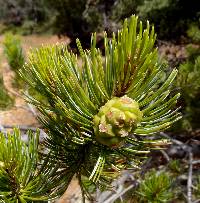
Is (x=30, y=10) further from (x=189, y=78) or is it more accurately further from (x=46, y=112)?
(x=46, y=112)

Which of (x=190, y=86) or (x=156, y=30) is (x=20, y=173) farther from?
(x=156, y=30)

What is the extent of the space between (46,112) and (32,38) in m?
11.4

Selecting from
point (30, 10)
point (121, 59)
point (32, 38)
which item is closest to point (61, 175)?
point (121, 59)

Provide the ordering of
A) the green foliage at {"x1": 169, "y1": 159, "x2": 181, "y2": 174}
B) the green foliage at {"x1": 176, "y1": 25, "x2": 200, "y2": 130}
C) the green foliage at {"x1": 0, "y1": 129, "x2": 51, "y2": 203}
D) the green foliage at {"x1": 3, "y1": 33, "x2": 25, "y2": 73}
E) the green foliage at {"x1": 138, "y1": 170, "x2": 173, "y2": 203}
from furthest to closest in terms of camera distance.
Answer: the green foliage at {"x1": 169, "y1": 159, "x2": 181, "y2": 174}
the green foliage at {"x1": 176, "y1": 25, "x2": 200, "y2": 130}
the green foliage at {"x1": 3, "y1": 33, "x2": 25, "y2": 73}
the green foliage at {"x1": 138, "y1": 170, "x2": 173, "y2": 203}
the green foliage at {"x1": 0, "y1": 129, "x2": 51, "y2": 203}

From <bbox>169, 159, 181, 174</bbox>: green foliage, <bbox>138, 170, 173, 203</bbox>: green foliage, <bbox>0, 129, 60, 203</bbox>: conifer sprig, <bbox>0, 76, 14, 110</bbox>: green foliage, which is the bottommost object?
<bbox>169, 159, 181, 174</bbox>: green foliage

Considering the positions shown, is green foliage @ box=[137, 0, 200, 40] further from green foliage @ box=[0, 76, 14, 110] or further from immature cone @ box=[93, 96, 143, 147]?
immature cone @ box=[93, 96, 143, 147]

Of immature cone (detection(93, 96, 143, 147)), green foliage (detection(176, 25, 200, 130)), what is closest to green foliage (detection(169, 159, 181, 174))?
green foliage (detection(176, 25, 200, 130))

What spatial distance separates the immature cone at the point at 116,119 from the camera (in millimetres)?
764

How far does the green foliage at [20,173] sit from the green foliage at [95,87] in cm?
6

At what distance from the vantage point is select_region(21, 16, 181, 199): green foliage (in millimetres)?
736

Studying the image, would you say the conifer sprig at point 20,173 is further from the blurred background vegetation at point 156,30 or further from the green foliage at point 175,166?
the green foliage at point 175,166

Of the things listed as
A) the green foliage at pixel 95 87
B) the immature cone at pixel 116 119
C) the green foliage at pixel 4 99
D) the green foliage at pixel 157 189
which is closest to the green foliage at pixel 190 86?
the green foliage at pixel 157 189

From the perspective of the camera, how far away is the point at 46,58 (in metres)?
0.85

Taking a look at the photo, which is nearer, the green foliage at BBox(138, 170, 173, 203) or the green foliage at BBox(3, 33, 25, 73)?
Result: the green foliage at BBox(138, 170, 173, 203)
